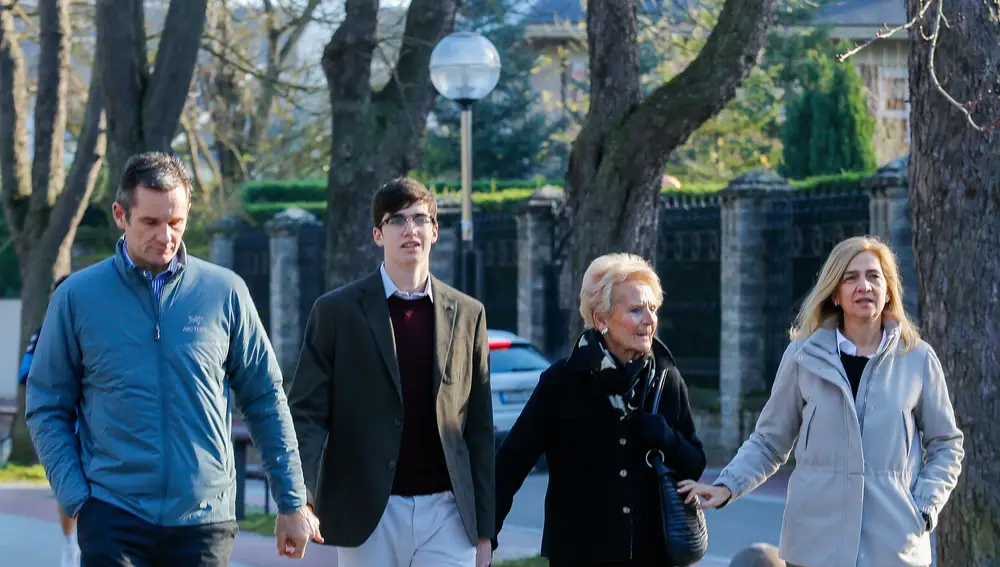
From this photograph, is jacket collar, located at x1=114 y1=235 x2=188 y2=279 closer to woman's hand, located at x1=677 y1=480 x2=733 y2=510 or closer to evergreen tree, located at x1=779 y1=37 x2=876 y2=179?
woman's hand, located at x1=677 y1=480 x2=733 y2=510

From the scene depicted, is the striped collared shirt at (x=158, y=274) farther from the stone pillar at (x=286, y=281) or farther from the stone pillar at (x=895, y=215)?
the stone pillar at (x=286, y=281)

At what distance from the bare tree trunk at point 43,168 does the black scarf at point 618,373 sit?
38.5ft

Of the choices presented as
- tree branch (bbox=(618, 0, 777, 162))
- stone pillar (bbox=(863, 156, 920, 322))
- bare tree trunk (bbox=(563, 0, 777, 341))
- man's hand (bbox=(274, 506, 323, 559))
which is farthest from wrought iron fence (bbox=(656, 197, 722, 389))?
man's hand (bbox=(274, 506, 323, 559))

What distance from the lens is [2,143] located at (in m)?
16.8

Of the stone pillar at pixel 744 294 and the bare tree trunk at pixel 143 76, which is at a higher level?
the bare tree trunk at pixel 143 76

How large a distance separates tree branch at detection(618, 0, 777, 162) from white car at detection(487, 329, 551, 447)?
6.36 meters

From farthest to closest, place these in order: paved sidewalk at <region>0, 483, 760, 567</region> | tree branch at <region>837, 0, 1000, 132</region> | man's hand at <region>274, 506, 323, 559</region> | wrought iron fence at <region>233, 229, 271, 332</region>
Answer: wrought iron fence at <region>233, 229, 271, 332</region>
paved sidewalk at <region>0, 483, 760, 567</region>
tree branch at <region>837, 0, 1000, 132</region>
man's hand at <region>274, 506, 323, 559</region>

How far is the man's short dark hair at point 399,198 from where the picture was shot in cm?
507

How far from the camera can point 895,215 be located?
1475 centimetres

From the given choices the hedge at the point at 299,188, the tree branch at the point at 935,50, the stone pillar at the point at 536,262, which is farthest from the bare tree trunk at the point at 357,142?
the hedge at the point at 299,188

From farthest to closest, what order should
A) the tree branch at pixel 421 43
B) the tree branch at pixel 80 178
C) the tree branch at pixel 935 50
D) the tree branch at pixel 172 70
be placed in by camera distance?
the tree branch at pixel 80 178, the tree branch at pixel 172 70, the tree branch at pixel 421 43, the tree branch at pixel 935 50

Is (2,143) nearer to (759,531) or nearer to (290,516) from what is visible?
(759,531)

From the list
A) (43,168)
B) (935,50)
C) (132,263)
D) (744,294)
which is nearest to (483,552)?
(132,263)

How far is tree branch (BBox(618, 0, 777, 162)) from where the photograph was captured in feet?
29.1
